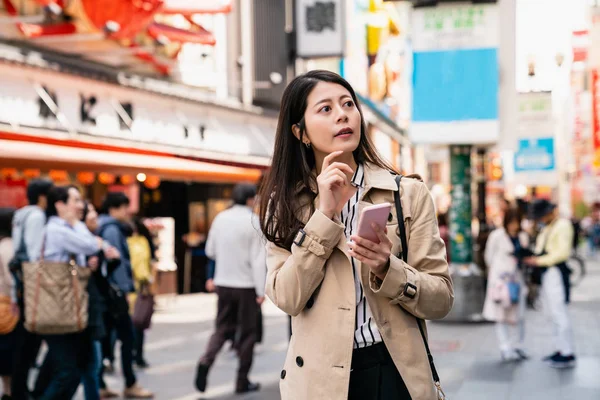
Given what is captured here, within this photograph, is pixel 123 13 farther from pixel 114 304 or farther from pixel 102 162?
pixel 114 304

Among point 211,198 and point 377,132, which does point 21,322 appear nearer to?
point 211,198

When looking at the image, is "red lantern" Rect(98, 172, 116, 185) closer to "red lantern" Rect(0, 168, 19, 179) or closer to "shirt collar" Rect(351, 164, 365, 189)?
"red lantern" Rect(0, 168, 19, 179)

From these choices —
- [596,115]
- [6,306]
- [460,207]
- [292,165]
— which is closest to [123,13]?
[460,207]

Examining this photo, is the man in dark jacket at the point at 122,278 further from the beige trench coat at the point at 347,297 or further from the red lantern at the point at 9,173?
the beige trench coat at the point at 347,297

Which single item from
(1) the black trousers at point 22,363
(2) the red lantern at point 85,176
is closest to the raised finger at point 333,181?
(1) the black trousers at point 22,363

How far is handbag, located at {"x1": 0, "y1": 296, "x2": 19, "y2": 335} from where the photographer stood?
7086 mm

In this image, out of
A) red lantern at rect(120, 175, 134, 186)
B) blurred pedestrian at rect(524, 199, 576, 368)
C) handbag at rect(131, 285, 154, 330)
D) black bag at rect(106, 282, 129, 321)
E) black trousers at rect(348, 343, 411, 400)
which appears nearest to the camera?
black trousers at rect(348, 343, 411, 400)

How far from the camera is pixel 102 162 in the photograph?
1373cm

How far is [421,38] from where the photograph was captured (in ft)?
41.2

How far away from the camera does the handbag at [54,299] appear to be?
604cm

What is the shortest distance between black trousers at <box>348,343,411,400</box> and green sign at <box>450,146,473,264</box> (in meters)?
11.1

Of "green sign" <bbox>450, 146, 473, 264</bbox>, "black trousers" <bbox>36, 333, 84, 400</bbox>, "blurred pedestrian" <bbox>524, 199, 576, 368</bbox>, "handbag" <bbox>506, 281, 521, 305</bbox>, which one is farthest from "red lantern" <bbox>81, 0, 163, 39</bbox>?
"black trousers" <bbox>36, 333, 84, 400</bbox>

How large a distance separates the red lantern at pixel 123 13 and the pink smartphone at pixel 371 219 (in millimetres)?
12600

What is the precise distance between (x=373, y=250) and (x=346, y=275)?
0.23m
